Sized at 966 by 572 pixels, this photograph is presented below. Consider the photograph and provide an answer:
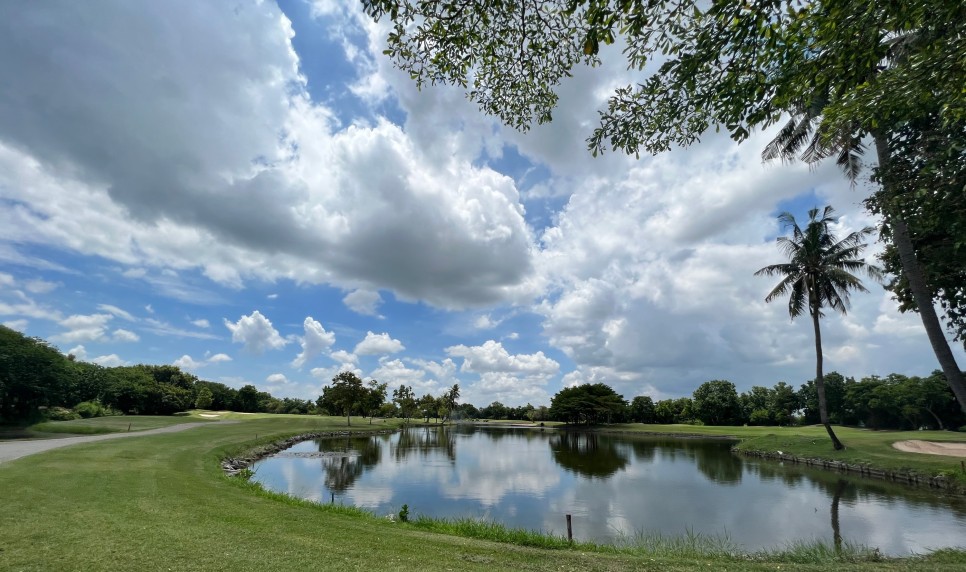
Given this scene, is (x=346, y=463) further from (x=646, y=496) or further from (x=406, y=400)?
(x=406, y=400)

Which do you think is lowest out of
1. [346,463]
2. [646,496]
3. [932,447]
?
[346,463]

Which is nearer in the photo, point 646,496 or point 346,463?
point 646,496

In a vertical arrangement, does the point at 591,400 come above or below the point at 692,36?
below

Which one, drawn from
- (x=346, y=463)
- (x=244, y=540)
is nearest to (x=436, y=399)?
(x=346, y=463)

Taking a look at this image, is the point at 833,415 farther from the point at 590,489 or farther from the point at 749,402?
the point at 590,489

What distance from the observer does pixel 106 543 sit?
7973 millimetres

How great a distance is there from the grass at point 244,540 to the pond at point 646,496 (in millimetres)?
3538

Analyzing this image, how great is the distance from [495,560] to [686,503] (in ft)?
50.5

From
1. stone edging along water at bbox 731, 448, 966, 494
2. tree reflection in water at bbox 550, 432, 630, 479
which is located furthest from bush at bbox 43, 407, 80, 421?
stone edging along water at bbox 731, 448, 966, 494

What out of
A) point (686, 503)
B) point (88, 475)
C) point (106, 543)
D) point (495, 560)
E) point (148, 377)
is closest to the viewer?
point (106, 543)

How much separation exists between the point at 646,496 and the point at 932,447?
81.2ft

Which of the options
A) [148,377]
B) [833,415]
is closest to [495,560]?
Answer: [148,377]

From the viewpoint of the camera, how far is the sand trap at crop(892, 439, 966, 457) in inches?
1106

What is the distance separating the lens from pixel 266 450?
3609 cm
